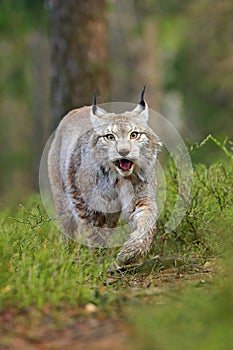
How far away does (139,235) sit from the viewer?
625cm

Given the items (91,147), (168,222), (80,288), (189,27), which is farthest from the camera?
(189,27)

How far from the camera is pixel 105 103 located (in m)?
9.24

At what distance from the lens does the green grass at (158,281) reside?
3.75 meters

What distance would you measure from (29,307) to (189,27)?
18.3 metres

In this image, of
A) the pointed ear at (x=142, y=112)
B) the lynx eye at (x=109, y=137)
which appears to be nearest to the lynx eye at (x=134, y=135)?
the lynx eye at (x=109, y=137)

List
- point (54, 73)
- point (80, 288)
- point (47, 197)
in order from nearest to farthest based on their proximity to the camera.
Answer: point (80, 288) → point (47, 197) → point (54, 73)

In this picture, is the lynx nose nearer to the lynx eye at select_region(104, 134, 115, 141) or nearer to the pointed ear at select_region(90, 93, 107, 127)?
the lynx eye at select_region(104, 134, 115, 141)

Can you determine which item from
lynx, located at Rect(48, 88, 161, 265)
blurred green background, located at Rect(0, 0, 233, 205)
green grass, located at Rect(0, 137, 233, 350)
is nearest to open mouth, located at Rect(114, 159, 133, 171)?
lynx, located at Rect(48, 88, 161, 265)

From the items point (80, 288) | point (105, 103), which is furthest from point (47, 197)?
point (80, 288)

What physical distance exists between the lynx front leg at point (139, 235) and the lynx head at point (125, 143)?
31 cm

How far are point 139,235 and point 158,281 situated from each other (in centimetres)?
64

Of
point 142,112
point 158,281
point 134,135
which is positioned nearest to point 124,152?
point 134,135

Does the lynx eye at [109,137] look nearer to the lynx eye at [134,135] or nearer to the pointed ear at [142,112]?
the lynx eye at [134,135]

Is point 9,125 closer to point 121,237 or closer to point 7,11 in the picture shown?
point 7,11
